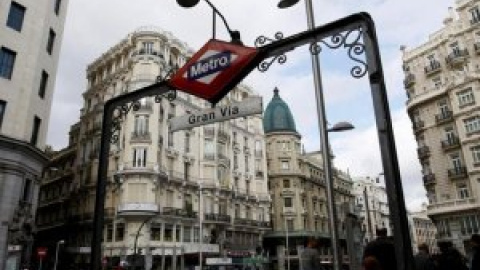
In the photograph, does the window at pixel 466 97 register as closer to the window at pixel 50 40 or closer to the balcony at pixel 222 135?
the balcony at pixel 222 135

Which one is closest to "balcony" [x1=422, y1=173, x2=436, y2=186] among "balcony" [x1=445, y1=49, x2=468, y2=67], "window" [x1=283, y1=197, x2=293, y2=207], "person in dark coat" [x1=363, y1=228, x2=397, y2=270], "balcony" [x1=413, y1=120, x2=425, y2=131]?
"balcony" [x1=413, y1=120, x2=425, y2=131]

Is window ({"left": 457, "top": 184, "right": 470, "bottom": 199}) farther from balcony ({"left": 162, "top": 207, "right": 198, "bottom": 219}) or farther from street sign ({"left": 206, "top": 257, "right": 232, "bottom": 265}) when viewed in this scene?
balcony ({"left": 162, "top": 207, "right": 198, "bottom": 219})

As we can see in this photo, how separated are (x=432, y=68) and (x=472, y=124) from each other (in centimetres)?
828

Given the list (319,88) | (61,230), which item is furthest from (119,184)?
(319,88)

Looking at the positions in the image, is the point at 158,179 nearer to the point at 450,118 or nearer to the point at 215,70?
the point at 450,118

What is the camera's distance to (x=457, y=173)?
39281 mm

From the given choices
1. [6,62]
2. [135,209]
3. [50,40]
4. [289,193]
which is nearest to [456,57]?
[289,193]

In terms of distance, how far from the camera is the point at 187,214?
44.2 meters

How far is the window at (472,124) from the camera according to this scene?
1517 inches

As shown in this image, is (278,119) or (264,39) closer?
(264,39)

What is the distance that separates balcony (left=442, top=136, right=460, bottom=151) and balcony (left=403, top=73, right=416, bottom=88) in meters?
8.20

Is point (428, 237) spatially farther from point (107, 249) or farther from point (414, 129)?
point (107, 249)

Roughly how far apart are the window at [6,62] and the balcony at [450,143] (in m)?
38.1

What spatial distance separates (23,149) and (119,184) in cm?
1677
